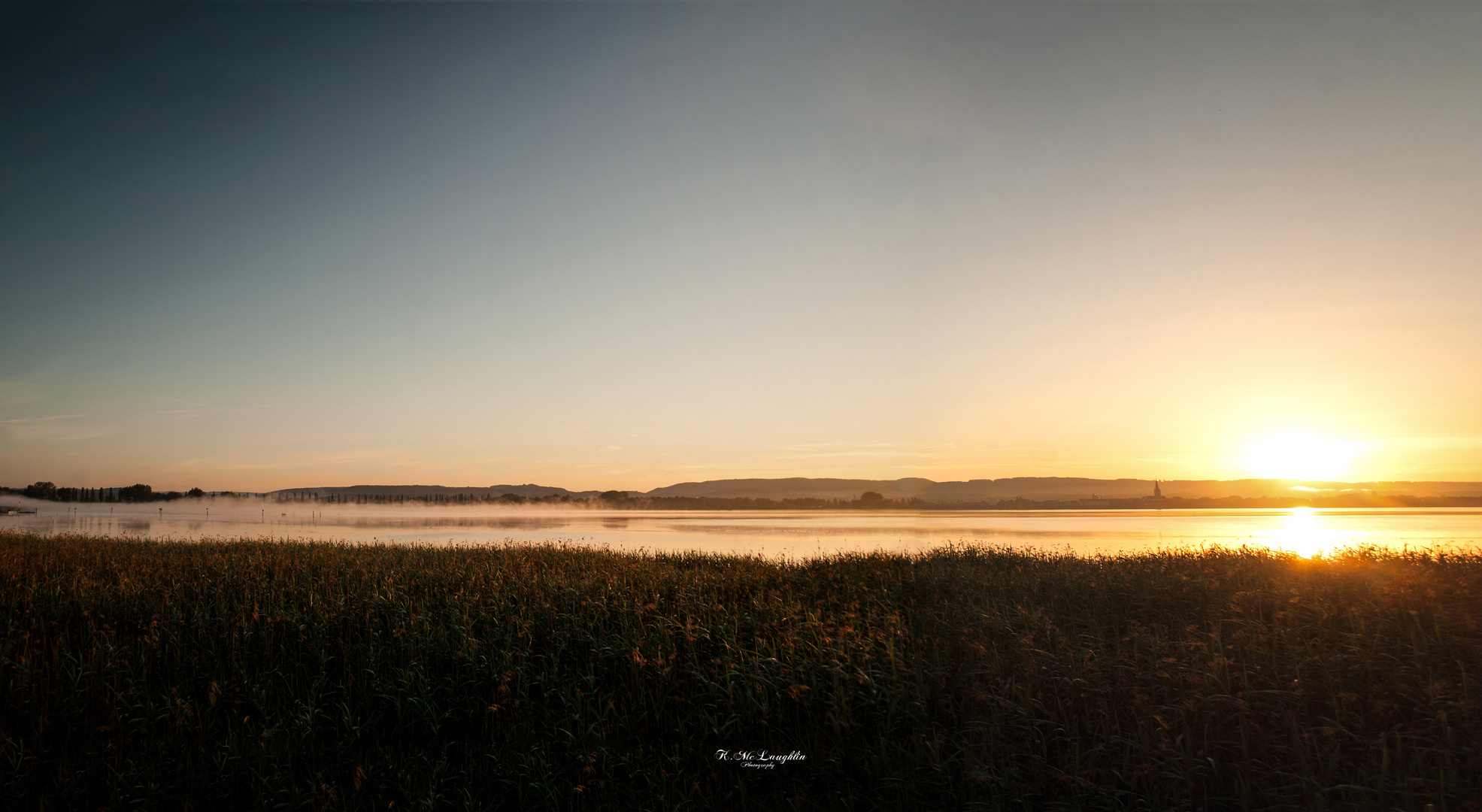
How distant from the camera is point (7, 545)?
935 inches

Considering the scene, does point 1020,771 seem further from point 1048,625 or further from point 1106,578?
point 1106,578

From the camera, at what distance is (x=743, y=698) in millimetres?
7672

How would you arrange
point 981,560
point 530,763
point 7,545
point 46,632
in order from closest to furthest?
point 530,763, point 46,632, point 981,560, point 7,545

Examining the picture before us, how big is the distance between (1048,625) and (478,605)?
31.0 feet

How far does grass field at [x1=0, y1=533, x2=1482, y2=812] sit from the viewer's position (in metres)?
5.84

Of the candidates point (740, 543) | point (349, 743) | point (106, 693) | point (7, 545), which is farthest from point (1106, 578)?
point (7, 545)
